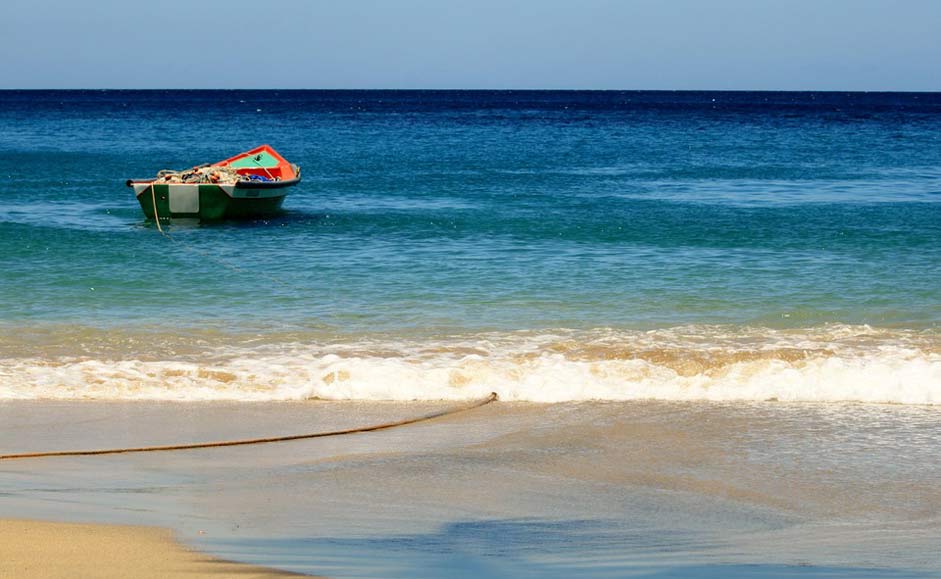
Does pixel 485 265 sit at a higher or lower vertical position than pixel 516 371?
lower

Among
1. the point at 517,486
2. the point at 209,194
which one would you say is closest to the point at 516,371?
the point at 517,486

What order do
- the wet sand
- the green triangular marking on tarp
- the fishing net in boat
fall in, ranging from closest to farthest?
the wet sand → the fishing net in boat → the green triangular marking on tarp

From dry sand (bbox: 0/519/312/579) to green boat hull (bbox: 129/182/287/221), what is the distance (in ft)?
53.3

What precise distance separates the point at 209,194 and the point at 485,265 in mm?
7318

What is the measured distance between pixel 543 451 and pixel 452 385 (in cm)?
226

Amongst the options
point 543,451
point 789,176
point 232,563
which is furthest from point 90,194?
point 232,563

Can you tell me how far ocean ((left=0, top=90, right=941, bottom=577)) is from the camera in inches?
219

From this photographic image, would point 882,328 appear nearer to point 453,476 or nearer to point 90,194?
point 453,476

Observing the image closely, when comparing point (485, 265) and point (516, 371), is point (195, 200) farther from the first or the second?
point (516, 371)

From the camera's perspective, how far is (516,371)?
976 cm

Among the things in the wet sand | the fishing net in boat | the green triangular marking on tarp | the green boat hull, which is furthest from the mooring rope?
the green triangular marking on tarp

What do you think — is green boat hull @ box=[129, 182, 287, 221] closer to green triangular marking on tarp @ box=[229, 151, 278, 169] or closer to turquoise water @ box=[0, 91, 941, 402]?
turquoise water @ box=[0, 91, 941, 402]

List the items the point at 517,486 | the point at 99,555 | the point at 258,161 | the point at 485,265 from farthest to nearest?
the point at 258,161
the point at 485,265
the point at 517,486
the point at 99,555

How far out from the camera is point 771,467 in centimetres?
684
